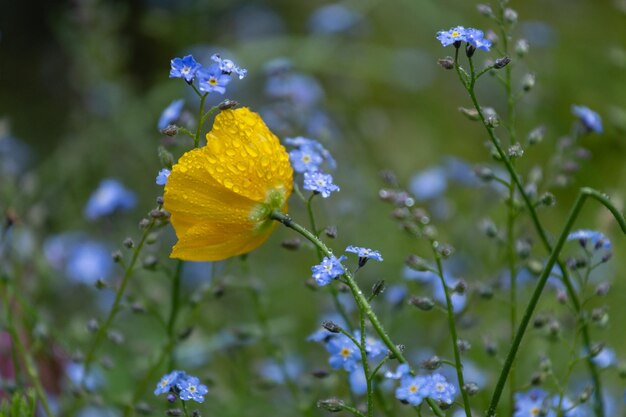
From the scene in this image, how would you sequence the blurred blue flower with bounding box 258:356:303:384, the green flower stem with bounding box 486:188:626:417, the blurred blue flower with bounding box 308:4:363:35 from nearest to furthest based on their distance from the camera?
the green flower stem with bounding box 486:188:626:417
the blurred blue flower with bounding box 258:356:303:384
the blurred blue flower with bounding box 308:4:363:35

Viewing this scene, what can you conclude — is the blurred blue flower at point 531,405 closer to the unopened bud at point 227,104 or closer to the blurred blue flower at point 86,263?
the unopened bud at point 227,104

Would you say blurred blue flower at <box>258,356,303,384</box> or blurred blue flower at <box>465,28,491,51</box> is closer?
blurred blue flower at <box>465,28,491,51</box>

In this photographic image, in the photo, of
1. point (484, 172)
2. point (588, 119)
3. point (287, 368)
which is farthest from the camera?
point (287, 368)

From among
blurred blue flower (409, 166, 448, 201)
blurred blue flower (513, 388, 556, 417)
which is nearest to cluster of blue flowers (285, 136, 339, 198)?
blurred blue flower (513, 388, 556, 417)

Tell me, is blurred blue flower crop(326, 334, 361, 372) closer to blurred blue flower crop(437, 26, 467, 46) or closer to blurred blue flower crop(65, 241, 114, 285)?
blurred blue flower crop(437, 26, 467, 46)

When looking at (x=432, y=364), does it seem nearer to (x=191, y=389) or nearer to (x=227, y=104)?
(x=191, y=389)

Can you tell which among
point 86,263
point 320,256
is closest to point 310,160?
point 320,256

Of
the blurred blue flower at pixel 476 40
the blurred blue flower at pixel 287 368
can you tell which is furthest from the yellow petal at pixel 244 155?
the blurred blue flower at pixel 287 368
